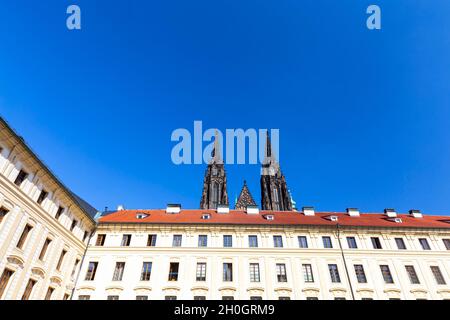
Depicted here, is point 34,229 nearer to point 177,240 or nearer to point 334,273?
point 177,240

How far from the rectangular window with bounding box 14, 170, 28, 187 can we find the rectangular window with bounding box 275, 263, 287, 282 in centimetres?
2446

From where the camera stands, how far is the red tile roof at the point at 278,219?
102ft

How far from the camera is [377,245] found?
30.2 m

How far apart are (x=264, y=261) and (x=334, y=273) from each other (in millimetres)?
7366

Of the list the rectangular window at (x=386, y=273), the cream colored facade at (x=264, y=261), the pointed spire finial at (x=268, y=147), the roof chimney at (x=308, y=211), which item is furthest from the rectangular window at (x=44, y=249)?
the pointed spire finial at (x=268, y=147)

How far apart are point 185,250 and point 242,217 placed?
28.6 feet

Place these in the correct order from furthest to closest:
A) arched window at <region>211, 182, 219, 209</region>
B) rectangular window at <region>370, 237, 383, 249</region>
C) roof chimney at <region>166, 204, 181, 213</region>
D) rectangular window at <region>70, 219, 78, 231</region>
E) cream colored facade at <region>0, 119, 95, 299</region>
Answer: arched window at <region>211, 182, 219, 209</region> → roof chimney at <region>166, 204, 181, 213</region> → rectangular window at <region>370, 237, 383, 249</region> → rectangular window at <region>70, 219, 78, 231</region> → cream colored facade at <region>0, 119, 95, 299</region>

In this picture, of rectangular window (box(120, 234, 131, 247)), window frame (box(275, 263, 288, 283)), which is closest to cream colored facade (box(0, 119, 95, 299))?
rectangular window (box(120, 234, 131, 247))

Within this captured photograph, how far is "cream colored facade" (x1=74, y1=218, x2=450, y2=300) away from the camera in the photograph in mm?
26625

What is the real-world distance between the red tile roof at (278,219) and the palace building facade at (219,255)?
0.77 ft

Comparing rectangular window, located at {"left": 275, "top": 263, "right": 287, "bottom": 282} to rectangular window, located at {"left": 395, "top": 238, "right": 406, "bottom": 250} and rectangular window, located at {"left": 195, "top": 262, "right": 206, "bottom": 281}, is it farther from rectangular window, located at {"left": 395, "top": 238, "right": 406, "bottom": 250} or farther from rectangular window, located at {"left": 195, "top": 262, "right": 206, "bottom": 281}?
rectangular window, located at {"left": 395, "top": 238, "right": 406, "bottom": 250}

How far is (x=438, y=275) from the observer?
92.5ft

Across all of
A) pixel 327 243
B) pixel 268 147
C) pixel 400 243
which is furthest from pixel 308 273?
pixel 268 147
